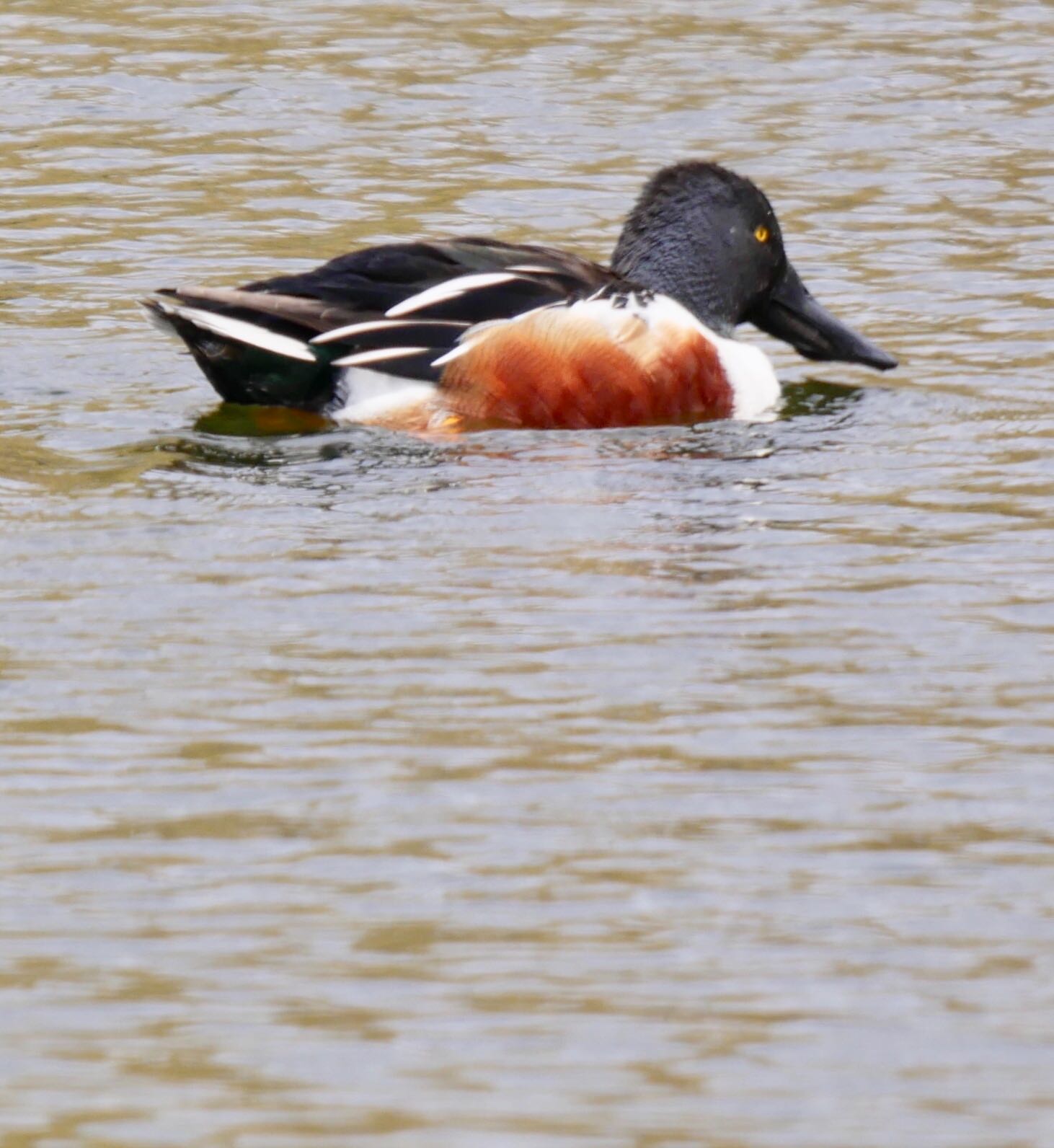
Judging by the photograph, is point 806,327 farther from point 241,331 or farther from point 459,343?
point 241,331

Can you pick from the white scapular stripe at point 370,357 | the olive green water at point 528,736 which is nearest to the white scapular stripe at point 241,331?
the white scapular stripe at point 370,357

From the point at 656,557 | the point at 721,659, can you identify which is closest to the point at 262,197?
the point at 656,557

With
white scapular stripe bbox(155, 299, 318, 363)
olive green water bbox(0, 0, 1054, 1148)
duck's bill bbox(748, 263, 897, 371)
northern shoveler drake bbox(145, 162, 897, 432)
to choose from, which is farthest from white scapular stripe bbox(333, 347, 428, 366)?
duck's bill bbox(748, 263, 897, 371)

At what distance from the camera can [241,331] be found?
854cm

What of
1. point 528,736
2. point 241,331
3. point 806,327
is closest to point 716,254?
point 806,327

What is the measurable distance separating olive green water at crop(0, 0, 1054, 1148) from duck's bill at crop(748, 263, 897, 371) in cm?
15

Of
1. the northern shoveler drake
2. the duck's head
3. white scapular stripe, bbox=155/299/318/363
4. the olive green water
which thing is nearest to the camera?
the olive green water

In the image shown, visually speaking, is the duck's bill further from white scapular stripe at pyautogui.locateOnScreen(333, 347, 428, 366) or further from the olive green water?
white scapular stripe at pyautogui.locateOnScreen(333, 347, 428, 366)

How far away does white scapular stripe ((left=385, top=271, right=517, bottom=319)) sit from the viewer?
8.70 metres

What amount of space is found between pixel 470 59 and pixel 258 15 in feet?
5.53

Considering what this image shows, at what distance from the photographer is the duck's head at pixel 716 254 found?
9.70 m

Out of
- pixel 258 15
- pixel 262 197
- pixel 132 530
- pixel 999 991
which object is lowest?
pixel 999 991

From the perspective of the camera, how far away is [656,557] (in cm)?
728

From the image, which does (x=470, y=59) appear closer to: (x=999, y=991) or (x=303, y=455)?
(x=303, y=455)
